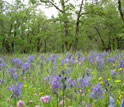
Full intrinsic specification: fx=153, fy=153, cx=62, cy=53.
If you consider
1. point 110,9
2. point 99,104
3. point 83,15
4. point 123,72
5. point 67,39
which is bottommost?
point 99,104

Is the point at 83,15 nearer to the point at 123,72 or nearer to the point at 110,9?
the point at 110,9

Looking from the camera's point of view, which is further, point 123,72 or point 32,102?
point 123,72

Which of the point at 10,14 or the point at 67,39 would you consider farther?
the point at 10,14

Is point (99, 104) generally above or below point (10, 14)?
below

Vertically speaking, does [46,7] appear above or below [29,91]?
above

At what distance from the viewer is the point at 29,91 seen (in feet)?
8.35

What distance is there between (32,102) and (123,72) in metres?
2.07

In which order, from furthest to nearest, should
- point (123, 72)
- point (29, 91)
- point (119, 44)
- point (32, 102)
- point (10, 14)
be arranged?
point (119, 44) < point (10, 14) < point (123, 72) < point (29, 91) < point (32, 102)

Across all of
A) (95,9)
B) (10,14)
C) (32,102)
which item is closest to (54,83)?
(32,102)

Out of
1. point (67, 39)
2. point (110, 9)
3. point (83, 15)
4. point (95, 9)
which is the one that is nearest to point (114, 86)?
point (67, 39)

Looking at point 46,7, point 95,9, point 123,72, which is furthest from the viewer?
point 46,7

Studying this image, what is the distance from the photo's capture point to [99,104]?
2086mm

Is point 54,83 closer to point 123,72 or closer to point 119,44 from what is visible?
point 123,72

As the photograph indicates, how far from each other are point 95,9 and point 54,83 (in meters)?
11.7
